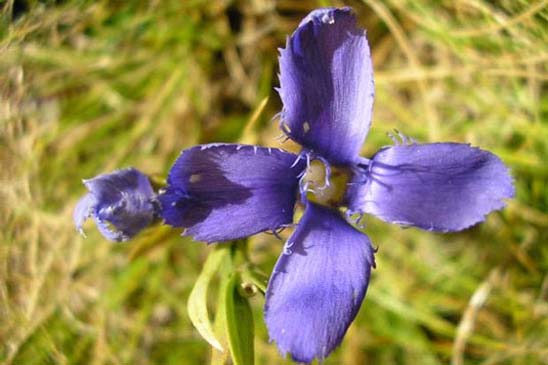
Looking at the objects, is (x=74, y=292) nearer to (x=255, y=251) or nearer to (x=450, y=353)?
(x=255, y=251)

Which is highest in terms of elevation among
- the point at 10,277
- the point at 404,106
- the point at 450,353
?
the point at 404,106

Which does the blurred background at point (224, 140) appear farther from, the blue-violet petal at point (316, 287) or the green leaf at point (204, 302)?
the blue-violet petal at point (316, 287)

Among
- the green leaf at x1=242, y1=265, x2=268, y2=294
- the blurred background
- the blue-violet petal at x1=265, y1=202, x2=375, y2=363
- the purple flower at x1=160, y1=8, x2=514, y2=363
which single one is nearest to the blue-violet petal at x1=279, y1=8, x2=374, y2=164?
the purple flower at x1=160, y1=8, x2=514, y2=363

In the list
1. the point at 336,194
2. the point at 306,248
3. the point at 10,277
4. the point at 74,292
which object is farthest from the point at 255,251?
the point at 306,248

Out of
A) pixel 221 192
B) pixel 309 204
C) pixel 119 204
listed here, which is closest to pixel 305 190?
pixel 309 204

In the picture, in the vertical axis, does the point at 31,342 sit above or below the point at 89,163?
below

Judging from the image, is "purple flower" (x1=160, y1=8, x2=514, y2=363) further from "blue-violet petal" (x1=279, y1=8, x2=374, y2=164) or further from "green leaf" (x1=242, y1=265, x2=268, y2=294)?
"green leaf" (x1=242, y1=265, x2=268, y2=294)
